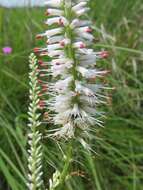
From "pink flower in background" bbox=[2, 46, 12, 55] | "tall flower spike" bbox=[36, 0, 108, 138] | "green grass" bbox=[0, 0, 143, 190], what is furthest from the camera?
"pink flower in background" bbox=[2, 46, 12, 55]

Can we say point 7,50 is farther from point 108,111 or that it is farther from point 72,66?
point 72,66

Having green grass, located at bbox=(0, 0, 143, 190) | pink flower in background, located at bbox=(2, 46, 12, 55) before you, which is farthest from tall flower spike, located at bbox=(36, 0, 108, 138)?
pink flower in background, located at bbox=(2, 46, 12, 55)

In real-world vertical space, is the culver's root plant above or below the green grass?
above

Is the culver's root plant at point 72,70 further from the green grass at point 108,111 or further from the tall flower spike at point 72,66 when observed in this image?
the green grass at point 108,111

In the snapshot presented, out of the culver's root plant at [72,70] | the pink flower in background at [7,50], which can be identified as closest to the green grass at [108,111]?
the pink flower in background at [7,50]

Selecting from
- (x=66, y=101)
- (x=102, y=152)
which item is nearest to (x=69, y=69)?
(x=66, y=101)

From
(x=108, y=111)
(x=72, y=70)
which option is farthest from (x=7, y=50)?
(x=72, y=70)

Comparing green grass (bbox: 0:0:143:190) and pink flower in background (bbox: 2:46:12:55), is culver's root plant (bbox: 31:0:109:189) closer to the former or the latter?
green grass (bbox: 0:0:143:190)
